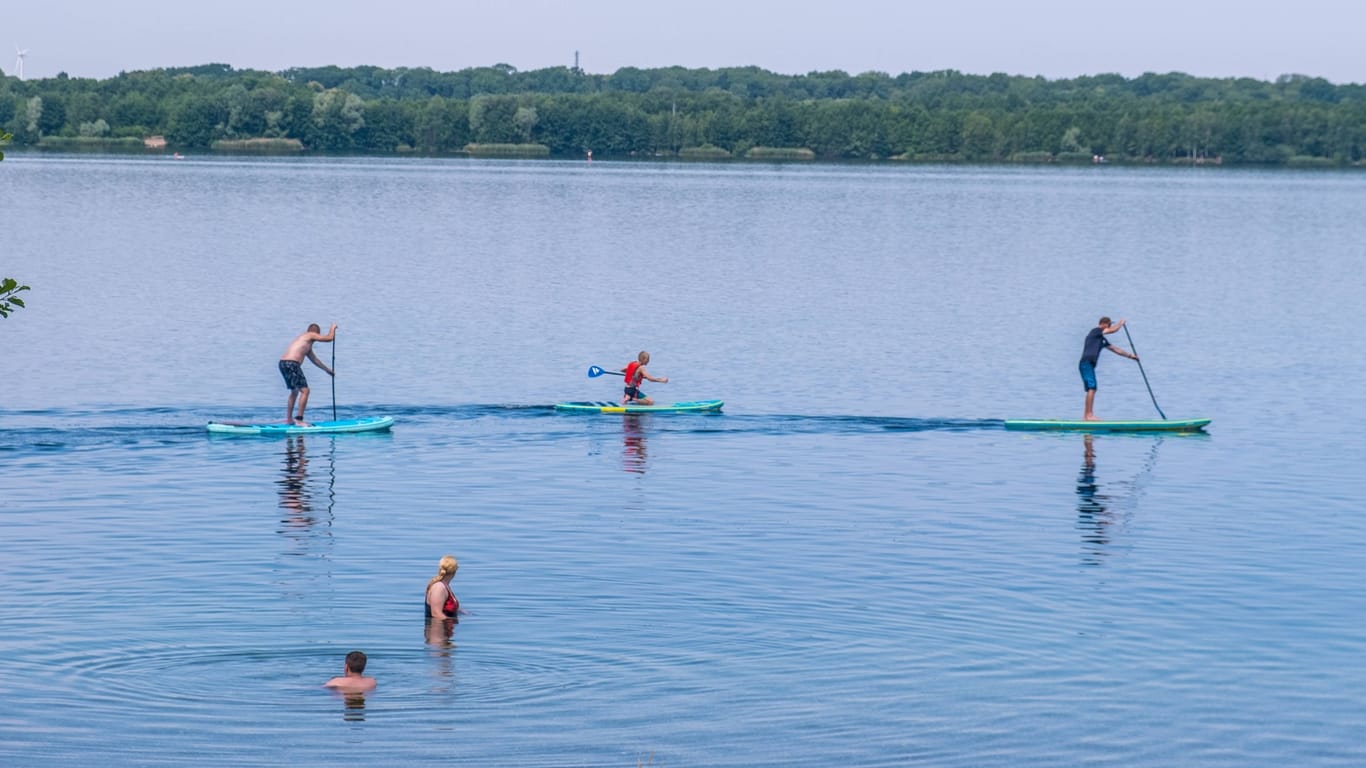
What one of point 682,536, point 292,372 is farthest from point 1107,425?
Result: point 292,372

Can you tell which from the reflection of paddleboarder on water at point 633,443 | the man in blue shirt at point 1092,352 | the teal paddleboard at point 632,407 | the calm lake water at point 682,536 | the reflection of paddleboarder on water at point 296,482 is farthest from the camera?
the teal paddleboard at point 632,407

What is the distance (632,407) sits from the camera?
45.8 metres

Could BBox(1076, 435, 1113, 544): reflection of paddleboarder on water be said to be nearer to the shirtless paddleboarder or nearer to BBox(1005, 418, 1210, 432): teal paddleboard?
BBox(1005, 418, 1210, 432): teal paddleboard

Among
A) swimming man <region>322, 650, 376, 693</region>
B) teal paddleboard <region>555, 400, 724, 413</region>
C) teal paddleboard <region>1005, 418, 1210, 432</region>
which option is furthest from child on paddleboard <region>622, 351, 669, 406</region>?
swimming man <region>322, 650, 376, 693</region>

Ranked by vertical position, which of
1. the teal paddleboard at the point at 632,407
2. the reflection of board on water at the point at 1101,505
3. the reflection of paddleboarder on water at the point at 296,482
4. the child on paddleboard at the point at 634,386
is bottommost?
the reflection of paddleboarder on water at the point at 296,482

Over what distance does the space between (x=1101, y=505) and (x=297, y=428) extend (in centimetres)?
1718

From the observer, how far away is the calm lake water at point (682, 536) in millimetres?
22422

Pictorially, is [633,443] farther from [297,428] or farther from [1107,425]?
[1107,425]

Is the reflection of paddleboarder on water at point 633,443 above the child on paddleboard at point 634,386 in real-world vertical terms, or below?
below

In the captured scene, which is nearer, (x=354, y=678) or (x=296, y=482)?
(x=354, y=678)

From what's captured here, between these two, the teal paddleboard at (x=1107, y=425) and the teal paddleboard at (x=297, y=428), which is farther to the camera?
the teal paddleboard at (x=1107, y=425)

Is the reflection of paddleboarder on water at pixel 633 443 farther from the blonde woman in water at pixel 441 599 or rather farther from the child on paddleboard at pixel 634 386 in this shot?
the blonde woman in water at pixel 441 599

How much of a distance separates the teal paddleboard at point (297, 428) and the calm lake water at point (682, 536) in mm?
365

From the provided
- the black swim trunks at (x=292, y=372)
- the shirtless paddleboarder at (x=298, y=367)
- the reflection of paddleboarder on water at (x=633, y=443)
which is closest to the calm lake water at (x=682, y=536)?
the reflection of paddleboarder on water at (x=633, y=443)
